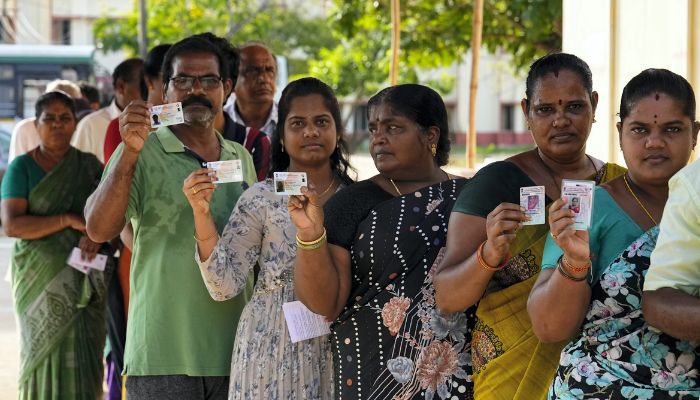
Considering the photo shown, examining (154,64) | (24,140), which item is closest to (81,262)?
(154,64)

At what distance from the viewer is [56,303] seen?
5.86 m

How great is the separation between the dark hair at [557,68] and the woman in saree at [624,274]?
0.24 metres

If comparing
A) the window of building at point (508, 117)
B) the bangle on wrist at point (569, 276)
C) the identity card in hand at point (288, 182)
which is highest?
the window of building at point (508, 117)

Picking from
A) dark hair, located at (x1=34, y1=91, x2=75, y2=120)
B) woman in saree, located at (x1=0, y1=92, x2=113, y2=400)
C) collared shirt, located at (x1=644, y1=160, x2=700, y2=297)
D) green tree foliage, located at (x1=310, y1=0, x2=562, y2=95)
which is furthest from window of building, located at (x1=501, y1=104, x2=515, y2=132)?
collared shirt, located at (x1=644, y1=160, x2=700, y2=297)

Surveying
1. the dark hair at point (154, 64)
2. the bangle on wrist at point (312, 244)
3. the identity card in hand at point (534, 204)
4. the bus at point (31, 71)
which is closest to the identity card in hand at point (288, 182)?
the bangle on wrist at point (312, 244)

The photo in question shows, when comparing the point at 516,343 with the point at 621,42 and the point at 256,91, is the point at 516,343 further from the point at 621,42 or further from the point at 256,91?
the point at 621,42

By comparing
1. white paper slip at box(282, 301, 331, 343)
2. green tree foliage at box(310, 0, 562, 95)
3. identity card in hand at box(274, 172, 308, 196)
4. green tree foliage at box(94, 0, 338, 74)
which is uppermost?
green tree foliage at box(94, 0, 338, 74)

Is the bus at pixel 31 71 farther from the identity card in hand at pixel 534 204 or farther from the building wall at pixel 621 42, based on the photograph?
the identity card in hand at pixel 534 204

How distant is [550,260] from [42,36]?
3924 cm

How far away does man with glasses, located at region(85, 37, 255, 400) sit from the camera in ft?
12.9

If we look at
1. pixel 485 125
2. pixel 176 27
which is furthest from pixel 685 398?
pixel 485 125

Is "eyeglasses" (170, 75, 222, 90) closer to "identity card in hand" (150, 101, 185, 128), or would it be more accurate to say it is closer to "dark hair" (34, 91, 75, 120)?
"identity card in hand" (150, 101, 185, 128)

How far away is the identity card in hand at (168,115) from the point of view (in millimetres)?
3893

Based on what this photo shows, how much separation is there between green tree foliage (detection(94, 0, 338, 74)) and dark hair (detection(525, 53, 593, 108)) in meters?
19.6
